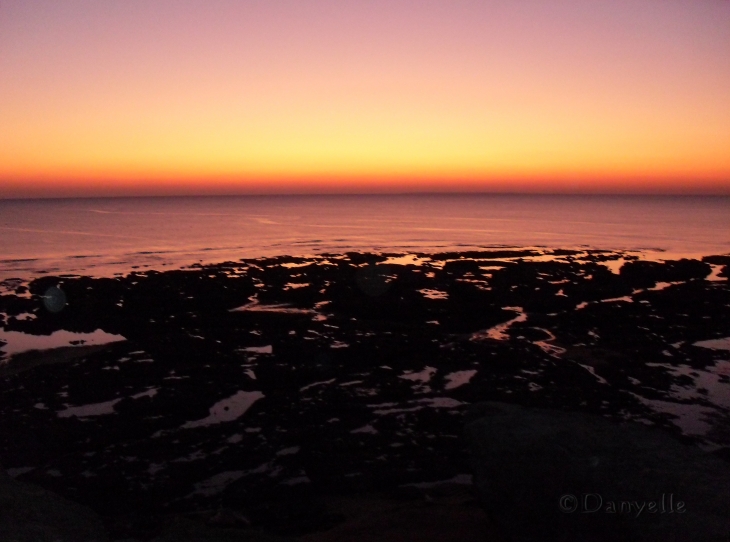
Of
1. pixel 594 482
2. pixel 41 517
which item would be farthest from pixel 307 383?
pixel 594 482

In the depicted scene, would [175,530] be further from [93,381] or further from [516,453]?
[93,381]

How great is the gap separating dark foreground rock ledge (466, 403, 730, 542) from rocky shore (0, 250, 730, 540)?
0.39m

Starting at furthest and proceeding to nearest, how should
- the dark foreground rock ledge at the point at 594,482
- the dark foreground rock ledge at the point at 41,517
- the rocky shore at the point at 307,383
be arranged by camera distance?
the rocky shore at the point at 307,383 → the dark foreground rock ledge at the point at 41,517 → the dark foreground rock ledge at the point at 594,482

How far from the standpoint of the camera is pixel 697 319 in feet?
68.0

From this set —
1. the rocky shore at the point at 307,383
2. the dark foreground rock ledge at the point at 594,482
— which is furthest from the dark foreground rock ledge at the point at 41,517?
the dark foreground rock ledge at the point at 594,482

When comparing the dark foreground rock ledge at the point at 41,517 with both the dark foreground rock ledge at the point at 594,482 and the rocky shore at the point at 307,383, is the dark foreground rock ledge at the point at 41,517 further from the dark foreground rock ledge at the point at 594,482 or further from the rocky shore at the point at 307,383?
the dark foreground rock ledge at the point at 594,482

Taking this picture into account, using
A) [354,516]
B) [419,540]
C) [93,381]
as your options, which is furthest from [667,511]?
[93,381]

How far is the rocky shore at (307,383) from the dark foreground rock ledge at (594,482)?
386mm

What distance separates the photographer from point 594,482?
6.93m

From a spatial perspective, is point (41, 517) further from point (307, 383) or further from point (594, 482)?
point (307, 383)

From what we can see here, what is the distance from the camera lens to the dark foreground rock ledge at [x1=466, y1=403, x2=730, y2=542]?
6.20 m

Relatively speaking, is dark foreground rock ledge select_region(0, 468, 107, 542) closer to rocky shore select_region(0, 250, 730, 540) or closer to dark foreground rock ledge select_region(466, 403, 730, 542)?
rocky shore select_region(0, 250, 730, 540)

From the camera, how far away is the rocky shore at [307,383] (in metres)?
9.23

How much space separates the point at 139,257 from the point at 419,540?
37015 mm
